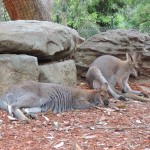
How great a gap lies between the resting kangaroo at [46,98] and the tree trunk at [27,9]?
151 inches

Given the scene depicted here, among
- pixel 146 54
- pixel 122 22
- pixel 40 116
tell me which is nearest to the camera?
pixel 40 116

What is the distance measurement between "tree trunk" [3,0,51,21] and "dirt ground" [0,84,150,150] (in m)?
4.25

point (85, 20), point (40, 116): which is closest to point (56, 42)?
point (40, 116)

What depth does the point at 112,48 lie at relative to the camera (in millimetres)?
9516

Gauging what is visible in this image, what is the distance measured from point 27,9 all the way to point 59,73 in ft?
9.82

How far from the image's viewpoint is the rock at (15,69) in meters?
7.03

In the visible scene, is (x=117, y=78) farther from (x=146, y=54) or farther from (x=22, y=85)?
(x=22, y=85)

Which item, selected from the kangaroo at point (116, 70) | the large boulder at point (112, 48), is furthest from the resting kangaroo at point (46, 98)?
the large boulder at point (112, 48)

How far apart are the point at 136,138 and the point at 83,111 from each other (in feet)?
5.80

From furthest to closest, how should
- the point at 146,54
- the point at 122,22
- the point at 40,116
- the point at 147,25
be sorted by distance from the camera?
1. the point at 122,22
2. the point at 147,25
3. the point at 146,54
4. the point at 40,116

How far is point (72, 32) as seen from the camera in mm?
8812

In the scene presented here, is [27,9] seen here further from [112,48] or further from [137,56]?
[137,56]

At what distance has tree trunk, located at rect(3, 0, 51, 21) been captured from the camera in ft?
33.6

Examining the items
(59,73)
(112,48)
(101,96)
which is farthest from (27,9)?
(101,96)
